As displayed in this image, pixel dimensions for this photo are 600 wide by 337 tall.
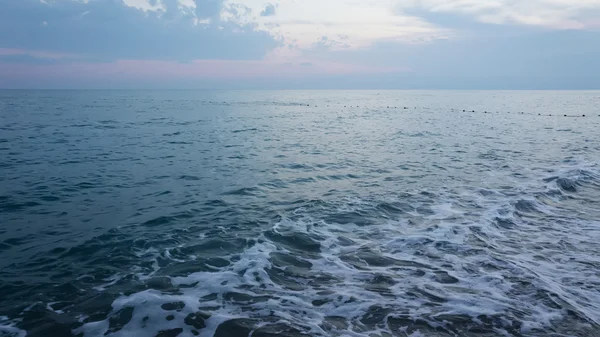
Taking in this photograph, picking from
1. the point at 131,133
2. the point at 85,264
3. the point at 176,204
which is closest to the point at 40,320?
the point at 85,264

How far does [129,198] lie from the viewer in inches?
598

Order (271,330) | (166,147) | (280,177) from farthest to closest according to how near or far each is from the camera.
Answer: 1. (166,147)
2. (280,177)
3. (271,330)

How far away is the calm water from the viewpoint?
707 centimetres

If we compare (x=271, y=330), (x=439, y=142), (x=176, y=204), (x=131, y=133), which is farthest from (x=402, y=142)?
(x=271, y=330)

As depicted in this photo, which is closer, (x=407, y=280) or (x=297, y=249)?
(x=407, y=280)

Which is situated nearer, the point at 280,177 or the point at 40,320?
the point at 40,320

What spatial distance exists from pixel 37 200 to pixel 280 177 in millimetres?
10614

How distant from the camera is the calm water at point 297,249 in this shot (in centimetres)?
707

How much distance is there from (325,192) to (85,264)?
1003 centimetres

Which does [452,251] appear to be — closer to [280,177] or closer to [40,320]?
[40,320]

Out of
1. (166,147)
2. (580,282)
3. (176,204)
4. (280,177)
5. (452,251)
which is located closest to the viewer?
(580,282)

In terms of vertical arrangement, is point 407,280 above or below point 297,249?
above

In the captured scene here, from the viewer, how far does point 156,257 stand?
9953 mm

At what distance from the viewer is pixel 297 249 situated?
34.9ft
